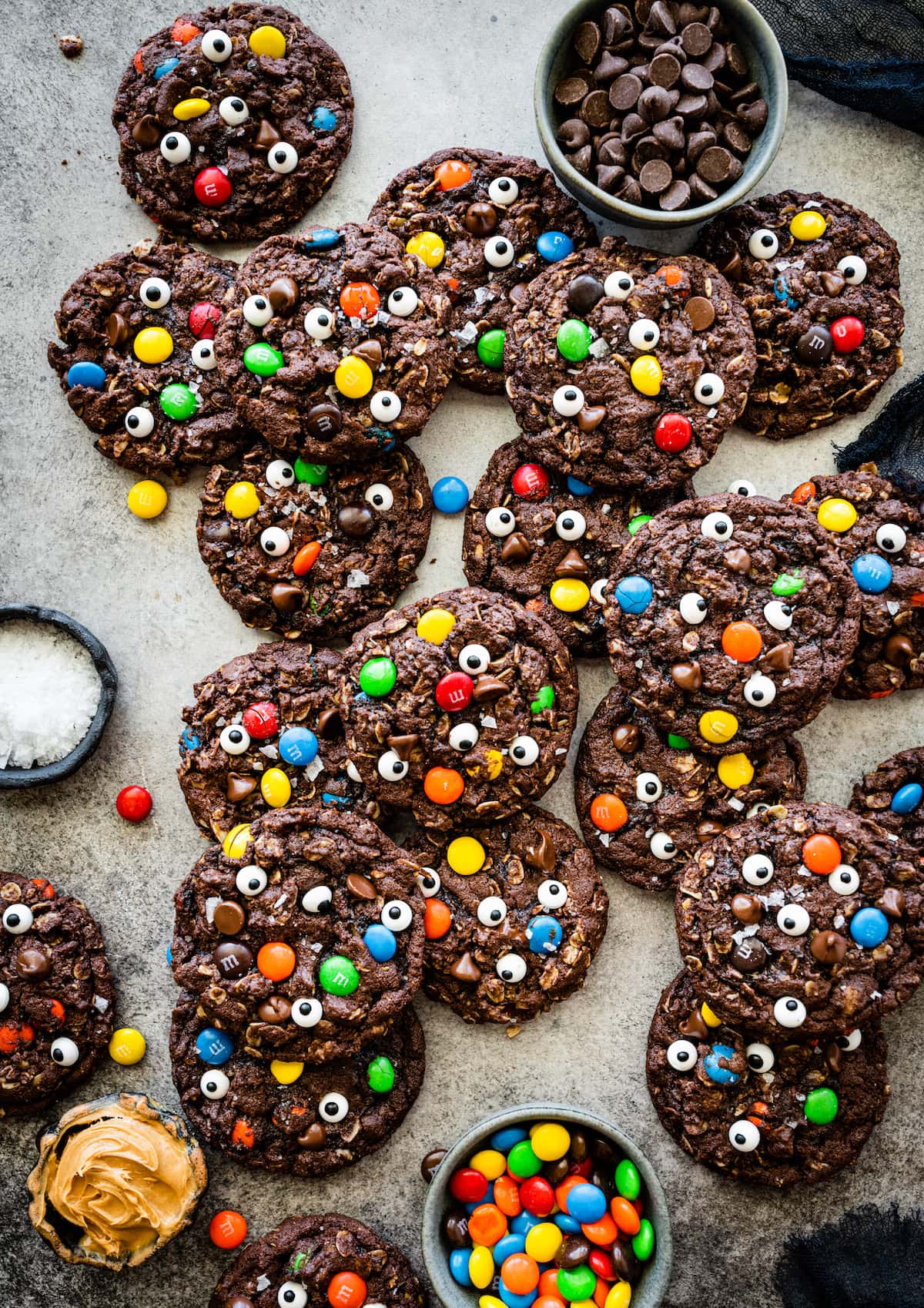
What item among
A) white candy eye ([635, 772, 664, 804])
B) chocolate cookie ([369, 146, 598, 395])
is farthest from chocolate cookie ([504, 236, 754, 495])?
white candy eye ([635, 772, 664, 804])

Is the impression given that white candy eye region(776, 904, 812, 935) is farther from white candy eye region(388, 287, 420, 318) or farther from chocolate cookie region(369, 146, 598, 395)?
white candy eye region(388, 287, 420, 318)

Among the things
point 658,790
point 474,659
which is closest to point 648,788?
point 658,790

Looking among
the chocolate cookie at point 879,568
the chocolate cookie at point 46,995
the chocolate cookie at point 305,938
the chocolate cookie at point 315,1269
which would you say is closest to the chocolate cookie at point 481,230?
the chocolate cookie at point 879,568

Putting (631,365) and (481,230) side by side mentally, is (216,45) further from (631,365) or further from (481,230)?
(631,365)

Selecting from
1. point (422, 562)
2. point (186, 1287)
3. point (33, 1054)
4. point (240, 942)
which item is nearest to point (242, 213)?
point (422, 562)

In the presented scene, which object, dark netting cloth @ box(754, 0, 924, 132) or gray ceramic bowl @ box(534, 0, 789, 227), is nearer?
gray ceramic bowl @ box(534, 0, 789, 227)
